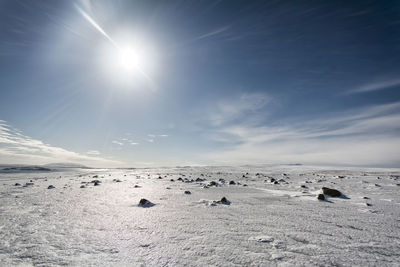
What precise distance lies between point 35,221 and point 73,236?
1164 mm

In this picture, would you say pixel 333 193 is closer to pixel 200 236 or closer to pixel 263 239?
pixel 263 239

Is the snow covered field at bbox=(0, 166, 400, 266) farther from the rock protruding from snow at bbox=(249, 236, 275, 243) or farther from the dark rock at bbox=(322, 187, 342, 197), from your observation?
the dark rock at bbox=(322, 187, 342, 197)

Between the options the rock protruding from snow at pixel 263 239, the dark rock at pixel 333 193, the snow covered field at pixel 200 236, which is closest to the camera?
the snow covered field at pixel 200 236

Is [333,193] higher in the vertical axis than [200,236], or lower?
higher

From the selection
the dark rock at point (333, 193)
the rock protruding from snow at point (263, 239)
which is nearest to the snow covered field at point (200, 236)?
the rock protruding from snow at point (263, 239)

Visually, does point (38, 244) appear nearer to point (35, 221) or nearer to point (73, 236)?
point (73, 236)

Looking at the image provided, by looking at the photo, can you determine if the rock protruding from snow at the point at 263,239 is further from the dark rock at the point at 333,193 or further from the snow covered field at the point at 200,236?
the dark rock at the point at 333,193

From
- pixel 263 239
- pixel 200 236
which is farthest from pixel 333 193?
pixel 200 236

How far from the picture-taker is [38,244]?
2109mm

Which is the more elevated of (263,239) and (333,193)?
(333,193)

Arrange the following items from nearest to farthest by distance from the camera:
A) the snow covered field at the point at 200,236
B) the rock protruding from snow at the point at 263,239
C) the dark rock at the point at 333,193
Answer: the snow covered field at the point at 200,236
the rock protruding from snow at the point at 263,239
the dark rock at the point at 333,193

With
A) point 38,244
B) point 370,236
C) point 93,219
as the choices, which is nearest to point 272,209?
point 370,236

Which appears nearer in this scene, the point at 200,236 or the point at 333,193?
the point at 200,236

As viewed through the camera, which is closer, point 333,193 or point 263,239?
point 263,239
